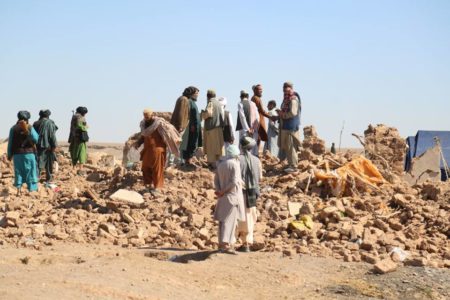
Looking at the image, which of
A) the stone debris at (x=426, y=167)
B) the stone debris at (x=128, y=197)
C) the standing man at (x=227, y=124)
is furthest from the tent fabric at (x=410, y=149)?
the stone debris at (x=128, y=197)

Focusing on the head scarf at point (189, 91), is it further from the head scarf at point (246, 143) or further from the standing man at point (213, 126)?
the head scarf at point (246, 143)

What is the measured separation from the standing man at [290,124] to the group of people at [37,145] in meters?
3.87

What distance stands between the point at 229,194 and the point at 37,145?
5912 mm

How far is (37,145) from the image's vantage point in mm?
14016

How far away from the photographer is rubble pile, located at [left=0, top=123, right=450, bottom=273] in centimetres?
1031

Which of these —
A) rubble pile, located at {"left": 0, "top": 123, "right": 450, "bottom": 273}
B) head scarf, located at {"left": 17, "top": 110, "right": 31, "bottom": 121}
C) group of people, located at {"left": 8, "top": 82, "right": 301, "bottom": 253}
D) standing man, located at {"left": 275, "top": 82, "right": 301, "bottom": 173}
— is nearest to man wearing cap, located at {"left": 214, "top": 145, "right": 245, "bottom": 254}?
rubble pile, located at {"left": 0, "top": 123, "right": 450, "bottom": 273}

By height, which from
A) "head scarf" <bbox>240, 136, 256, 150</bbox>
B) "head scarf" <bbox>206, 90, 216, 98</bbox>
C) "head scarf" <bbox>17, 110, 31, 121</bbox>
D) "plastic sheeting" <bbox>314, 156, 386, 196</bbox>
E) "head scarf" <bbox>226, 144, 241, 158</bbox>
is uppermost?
"head scarf" <bbox>206, 90, 216, 98</bbox>

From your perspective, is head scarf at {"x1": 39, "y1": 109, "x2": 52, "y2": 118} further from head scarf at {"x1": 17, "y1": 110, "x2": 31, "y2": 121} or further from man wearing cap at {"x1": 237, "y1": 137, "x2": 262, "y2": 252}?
man wearing cap at {"x1": 237, "y1": 137, "x2": 262, "y2": 252}

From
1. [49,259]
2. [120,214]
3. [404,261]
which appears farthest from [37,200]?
[404,261]

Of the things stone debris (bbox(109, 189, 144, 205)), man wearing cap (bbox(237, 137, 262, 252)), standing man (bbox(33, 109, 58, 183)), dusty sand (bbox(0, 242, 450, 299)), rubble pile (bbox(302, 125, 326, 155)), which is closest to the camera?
dusty sand (bbox(0, 242, 450, 299))

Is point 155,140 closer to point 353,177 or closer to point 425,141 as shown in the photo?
point 353,177

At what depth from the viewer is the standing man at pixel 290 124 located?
13664 mm

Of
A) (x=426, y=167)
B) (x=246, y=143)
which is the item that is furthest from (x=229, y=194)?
(x=426, y=167)

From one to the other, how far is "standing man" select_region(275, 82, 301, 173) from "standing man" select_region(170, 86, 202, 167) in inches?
57.7
